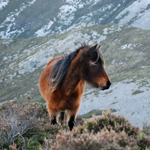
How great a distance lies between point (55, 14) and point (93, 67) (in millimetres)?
95825

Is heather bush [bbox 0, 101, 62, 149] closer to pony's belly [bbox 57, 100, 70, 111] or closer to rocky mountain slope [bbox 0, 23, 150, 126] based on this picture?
pony's belly [bbox 57, 100, 70, 111]

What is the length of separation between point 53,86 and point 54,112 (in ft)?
2.99

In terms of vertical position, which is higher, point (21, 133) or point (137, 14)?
point (21, 133)

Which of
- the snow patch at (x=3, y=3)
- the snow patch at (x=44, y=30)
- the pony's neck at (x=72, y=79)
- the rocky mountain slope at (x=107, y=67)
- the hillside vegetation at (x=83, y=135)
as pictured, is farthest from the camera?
the snow patch at (x=3, y=3)

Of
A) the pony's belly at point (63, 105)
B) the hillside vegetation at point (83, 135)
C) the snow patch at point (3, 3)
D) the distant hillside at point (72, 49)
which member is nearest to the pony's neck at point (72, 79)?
the pony's belly at point (63, 105)

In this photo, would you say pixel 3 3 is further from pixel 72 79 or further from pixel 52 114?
pixel 72 79

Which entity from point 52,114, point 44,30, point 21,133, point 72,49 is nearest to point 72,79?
point 52,114

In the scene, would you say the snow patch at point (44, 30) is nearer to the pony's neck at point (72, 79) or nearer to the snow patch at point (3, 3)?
the snow patch at point (3, 3)

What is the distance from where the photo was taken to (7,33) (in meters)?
87.2

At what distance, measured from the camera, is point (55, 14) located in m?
93.8

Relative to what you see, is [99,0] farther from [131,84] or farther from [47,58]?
[131,84]

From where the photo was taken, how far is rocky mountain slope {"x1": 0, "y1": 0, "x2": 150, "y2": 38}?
244 ft

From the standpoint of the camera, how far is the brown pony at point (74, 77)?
163 inches

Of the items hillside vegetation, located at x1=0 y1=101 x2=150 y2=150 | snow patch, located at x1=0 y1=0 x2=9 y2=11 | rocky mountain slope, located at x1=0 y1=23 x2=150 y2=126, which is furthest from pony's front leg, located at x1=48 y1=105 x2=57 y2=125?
snow patch, located at x1=0 y1=0 x2=9 y2=11
